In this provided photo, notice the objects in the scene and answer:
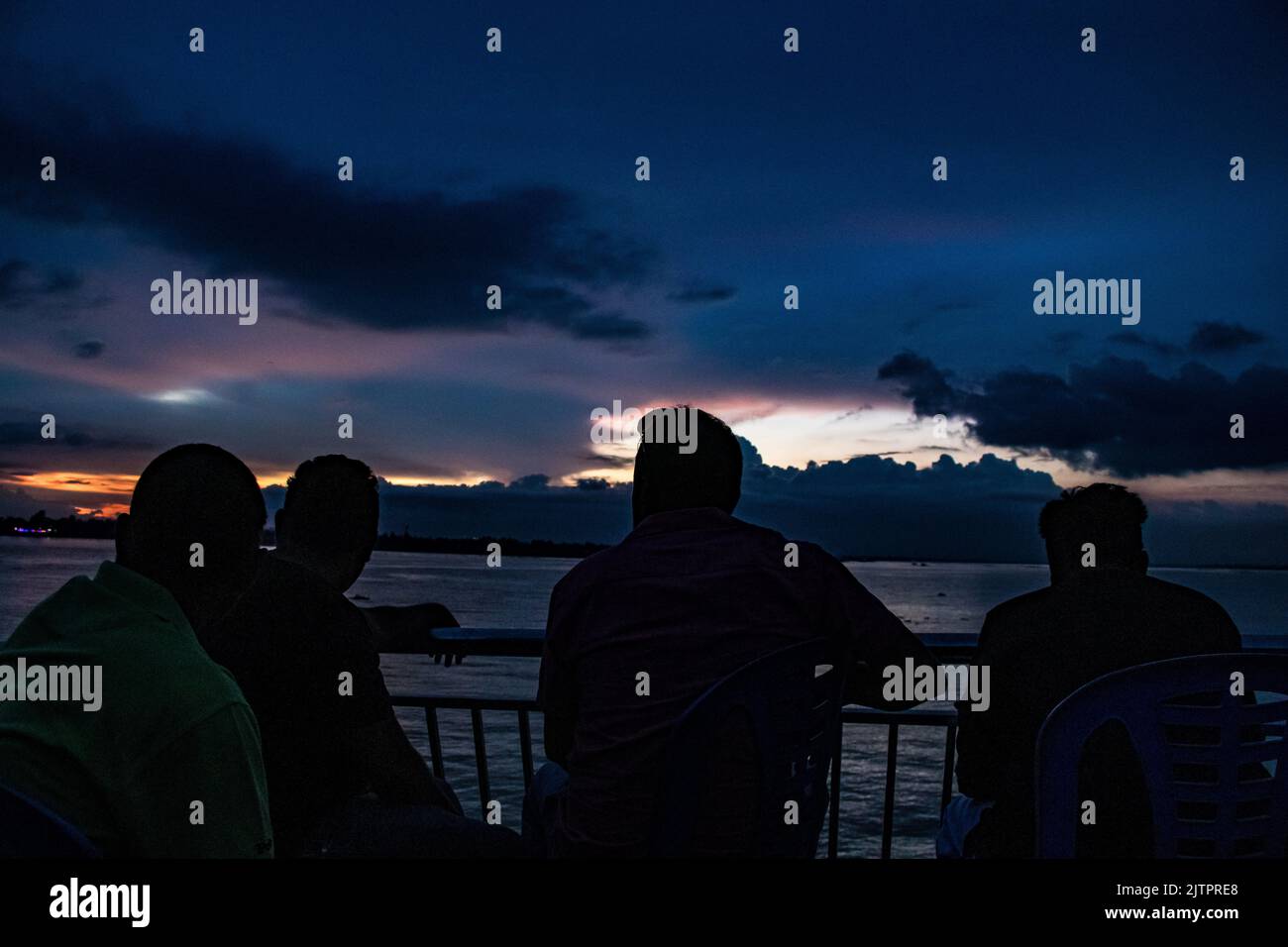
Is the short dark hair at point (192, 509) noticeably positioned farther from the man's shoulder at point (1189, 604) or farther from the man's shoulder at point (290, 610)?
the man's shoulder at point (1189, 604)

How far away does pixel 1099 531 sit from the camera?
2402 mm

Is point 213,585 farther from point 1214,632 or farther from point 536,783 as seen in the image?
point 1214,632

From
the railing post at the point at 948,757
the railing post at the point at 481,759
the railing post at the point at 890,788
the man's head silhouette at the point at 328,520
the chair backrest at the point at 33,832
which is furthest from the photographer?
the railing post at the point at 948,757

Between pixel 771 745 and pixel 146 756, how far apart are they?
47.6 inches

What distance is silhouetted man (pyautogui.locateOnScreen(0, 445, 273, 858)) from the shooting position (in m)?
1.10

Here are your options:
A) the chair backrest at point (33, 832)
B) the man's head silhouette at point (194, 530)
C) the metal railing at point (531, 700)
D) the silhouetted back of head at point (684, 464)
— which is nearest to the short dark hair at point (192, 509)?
the man's head silhouette at point (194, 530)

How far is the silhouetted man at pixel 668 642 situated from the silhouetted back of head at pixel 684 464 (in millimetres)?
28

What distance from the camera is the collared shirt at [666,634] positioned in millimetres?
2010

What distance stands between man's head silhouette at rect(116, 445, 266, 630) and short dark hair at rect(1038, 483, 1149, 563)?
1983 mm

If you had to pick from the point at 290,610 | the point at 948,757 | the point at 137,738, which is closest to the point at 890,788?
the point at 948,757

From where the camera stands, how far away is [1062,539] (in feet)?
8.07

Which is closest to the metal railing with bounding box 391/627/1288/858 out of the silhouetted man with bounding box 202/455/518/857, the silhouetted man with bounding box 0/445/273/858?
the silhouetted man with bounding box 202/455/518/857

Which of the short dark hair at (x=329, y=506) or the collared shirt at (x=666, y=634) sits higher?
the short dark hair at (x=329, y=506)

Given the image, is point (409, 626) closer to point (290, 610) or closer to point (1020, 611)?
point (290, 610)
